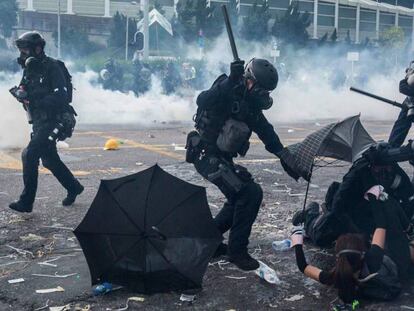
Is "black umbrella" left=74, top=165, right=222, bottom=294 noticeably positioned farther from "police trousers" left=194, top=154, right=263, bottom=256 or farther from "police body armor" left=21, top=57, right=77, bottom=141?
"police body armor" left=21, top=57, right=77, bottom=141

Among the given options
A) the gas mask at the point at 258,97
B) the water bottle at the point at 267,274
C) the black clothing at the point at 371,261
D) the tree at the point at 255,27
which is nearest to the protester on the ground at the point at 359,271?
the black clothing at the point at 371,261

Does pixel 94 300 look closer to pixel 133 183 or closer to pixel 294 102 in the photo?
pixel 133 183

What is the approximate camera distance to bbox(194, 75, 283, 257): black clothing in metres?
4.67

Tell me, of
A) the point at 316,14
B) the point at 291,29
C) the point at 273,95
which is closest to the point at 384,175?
the point at 273,95

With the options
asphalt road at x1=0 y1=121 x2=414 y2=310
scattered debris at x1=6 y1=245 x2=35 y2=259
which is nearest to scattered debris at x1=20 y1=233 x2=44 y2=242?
asphalt road at x1=0 y1=121 x2=414 y2=310

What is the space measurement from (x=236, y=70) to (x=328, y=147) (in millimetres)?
1090

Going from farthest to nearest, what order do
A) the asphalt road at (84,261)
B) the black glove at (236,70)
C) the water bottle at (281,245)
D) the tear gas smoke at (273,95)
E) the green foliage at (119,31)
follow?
the green foliage at (119,31) < the tear gas smoke at (273,95) < the water bottle at (281,245) < the black glove at (236,70) < the asphalt road at (84,261)

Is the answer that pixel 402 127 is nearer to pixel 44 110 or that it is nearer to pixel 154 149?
pixel 44 110

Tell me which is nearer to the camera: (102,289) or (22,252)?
(102,289)

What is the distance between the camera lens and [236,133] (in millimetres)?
4652

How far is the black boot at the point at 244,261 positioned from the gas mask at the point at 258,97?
1.16 metres

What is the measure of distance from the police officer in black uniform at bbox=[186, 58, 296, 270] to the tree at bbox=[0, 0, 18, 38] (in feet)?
148

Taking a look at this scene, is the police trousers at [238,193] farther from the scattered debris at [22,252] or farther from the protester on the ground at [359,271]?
the scattered debris at [22,252]

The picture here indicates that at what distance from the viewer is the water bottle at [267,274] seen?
176 inches
